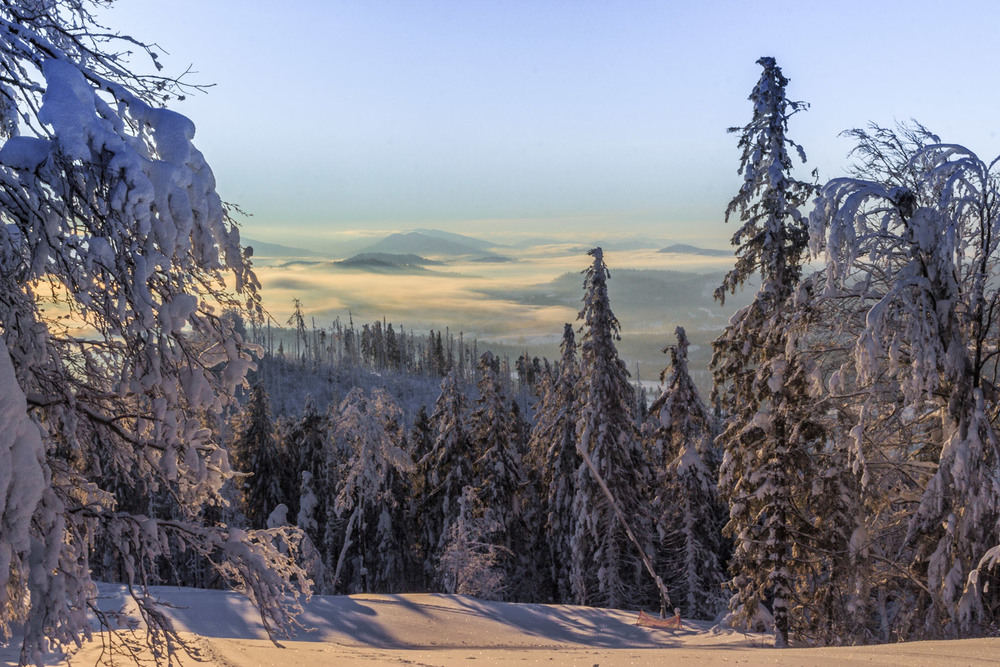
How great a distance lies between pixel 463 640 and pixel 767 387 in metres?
9.01

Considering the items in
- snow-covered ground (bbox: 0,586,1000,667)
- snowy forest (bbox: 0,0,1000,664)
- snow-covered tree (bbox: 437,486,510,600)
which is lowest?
snow-covered tree (bbox: 437,486,510,600)

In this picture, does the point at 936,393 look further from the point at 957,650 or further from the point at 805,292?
the point at 957,650

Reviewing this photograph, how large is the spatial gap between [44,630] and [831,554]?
14911mm

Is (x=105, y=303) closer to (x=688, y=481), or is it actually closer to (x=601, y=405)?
(x=601, y=405)

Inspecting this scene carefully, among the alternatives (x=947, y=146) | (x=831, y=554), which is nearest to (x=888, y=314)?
(x=947, y=146)

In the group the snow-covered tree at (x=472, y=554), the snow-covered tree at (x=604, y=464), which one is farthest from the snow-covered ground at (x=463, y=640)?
the snow-covered tree at (x=472, y=554)

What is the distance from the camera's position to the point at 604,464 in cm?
2869

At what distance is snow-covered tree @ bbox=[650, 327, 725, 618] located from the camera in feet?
93.5

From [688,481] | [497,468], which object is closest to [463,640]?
[688,481]

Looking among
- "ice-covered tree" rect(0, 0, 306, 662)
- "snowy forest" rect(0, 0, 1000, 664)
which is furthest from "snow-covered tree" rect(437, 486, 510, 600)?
"ice-covered tree" rect(0, 0, 306, 662)

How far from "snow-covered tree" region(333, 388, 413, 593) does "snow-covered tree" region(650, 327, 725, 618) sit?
37.4 ft

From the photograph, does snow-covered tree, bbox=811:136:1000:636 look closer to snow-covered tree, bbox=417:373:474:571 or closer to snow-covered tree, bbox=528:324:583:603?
snow-covered tree, bbox=528:324:583:603

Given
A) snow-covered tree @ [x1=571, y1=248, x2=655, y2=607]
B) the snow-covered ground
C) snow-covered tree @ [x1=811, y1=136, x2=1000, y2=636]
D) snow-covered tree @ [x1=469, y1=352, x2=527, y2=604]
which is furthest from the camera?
snow-covered tree @ [x1=469, y1=352, x2=527, y2=604]

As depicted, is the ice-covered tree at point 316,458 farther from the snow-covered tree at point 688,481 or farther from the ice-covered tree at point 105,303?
the ice-covered tree at point 105,303
